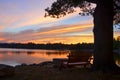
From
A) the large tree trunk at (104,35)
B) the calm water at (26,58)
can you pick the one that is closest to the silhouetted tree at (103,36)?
the large tree trunk at (104,35)

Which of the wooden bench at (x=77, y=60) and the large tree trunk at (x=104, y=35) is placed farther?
the wooden bench at (x=77, y=60)

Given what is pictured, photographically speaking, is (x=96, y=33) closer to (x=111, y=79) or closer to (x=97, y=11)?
(x=97, y=11)

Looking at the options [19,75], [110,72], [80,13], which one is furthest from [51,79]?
[80,13]

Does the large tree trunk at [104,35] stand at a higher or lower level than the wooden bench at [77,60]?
higher

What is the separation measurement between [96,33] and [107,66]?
2.10 metres

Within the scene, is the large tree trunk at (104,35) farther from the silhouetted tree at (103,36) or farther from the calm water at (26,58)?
the calm water at (26,58)

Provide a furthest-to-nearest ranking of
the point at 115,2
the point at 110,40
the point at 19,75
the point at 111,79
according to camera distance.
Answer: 1. the point at 115,2
2. the point at 110,40
3. the point at 19,75
4. the point at 111,79

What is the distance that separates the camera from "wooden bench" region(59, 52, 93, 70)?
2180cm

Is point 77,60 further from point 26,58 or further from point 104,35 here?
point 26,58

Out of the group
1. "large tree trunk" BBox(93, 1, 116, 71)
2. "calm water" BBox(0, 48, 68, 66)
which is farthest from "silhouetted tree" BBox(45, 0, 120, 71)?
"calm water" BBox(0, 48, 68, 66)

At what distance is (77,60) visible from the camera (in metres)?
22.4

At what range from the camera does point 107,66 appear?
2098 centimetres

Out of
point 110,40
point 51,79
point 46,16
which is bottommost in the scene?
point 51,79

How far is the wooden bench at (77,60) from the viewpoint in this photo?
71.5 feet
